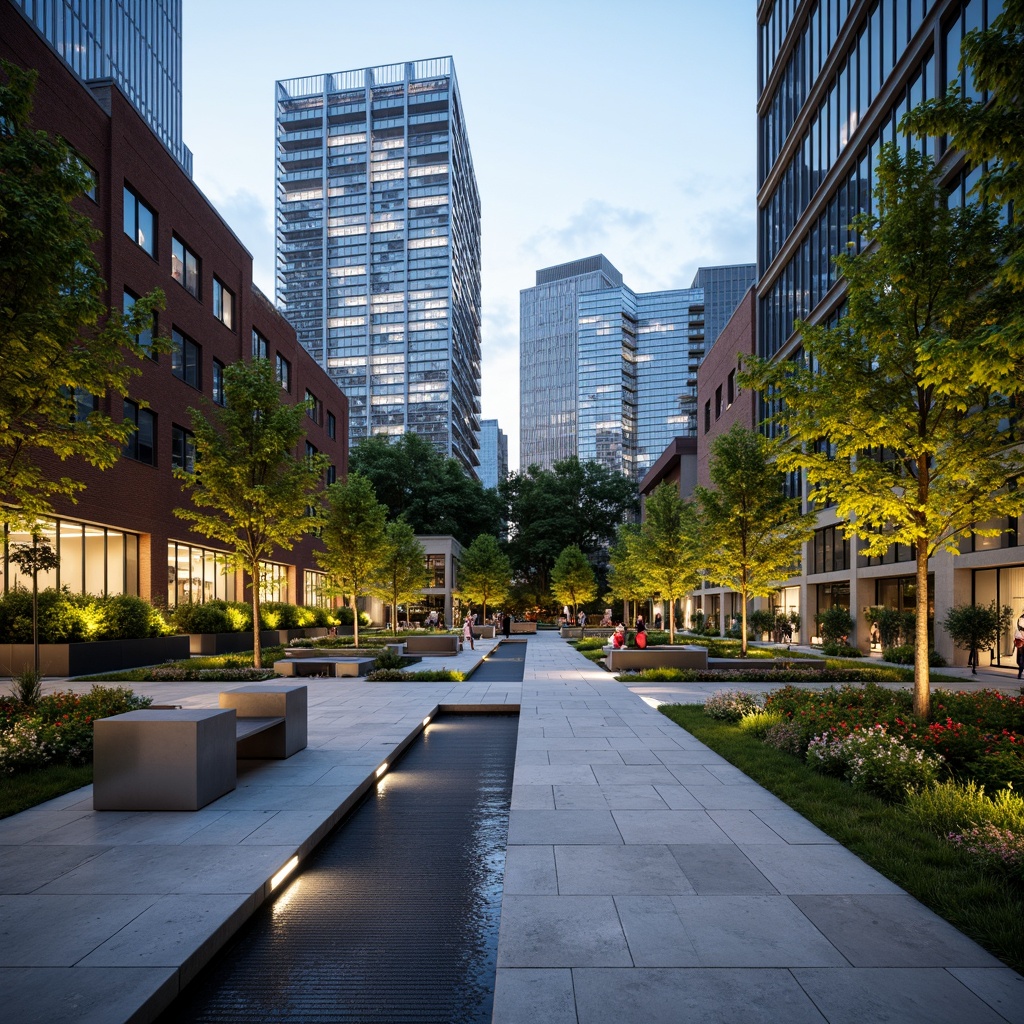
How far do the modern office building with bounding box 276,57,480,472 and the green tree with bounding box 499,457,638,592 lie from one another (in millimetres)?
38592

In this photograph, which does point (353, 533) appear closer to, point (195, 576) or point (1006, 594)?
point (195, 576)

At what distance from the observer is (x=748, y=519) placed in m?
26.0

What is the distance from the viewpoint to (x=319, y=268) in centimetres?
14725

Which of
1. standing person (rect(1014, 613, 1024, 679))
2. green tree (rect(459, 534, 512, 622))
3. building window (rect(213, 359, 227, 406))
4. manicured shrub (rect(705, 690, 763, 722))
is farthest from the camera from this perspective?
green tree (rect(459, 534, 512, 622))

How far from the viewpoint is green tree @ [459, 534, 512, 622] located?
64812 millimetres

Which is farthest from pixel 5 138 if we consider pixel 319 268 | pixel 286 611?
pixel 319 268

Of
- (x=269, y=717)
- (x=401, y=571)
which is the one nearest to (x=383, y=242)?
(x=401, y=571)

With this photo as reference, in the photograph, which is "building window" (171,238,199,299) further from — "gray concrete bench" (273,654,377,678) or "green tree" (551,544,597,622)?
"green tree" (551,544,597,622)

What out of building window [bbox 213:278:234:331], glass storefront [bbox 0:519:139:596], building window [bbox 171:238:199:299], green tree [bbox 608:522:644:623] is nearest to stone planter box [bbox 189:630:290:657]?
glass storefront [bbox 0:519:139:596]

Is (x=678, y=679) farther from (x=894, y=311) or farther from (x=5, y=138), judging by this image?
(x=5, y=138)

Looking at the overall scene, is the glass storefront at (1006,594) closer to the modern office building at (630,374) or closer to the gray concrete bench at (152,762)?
the gray concrete bench at (152,762)

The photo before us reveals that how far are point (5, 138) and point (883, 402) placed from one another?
43.2 ft

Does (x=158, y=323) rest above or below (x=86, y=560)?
above

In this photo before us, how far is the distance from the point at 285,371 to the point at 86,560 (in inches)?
966
